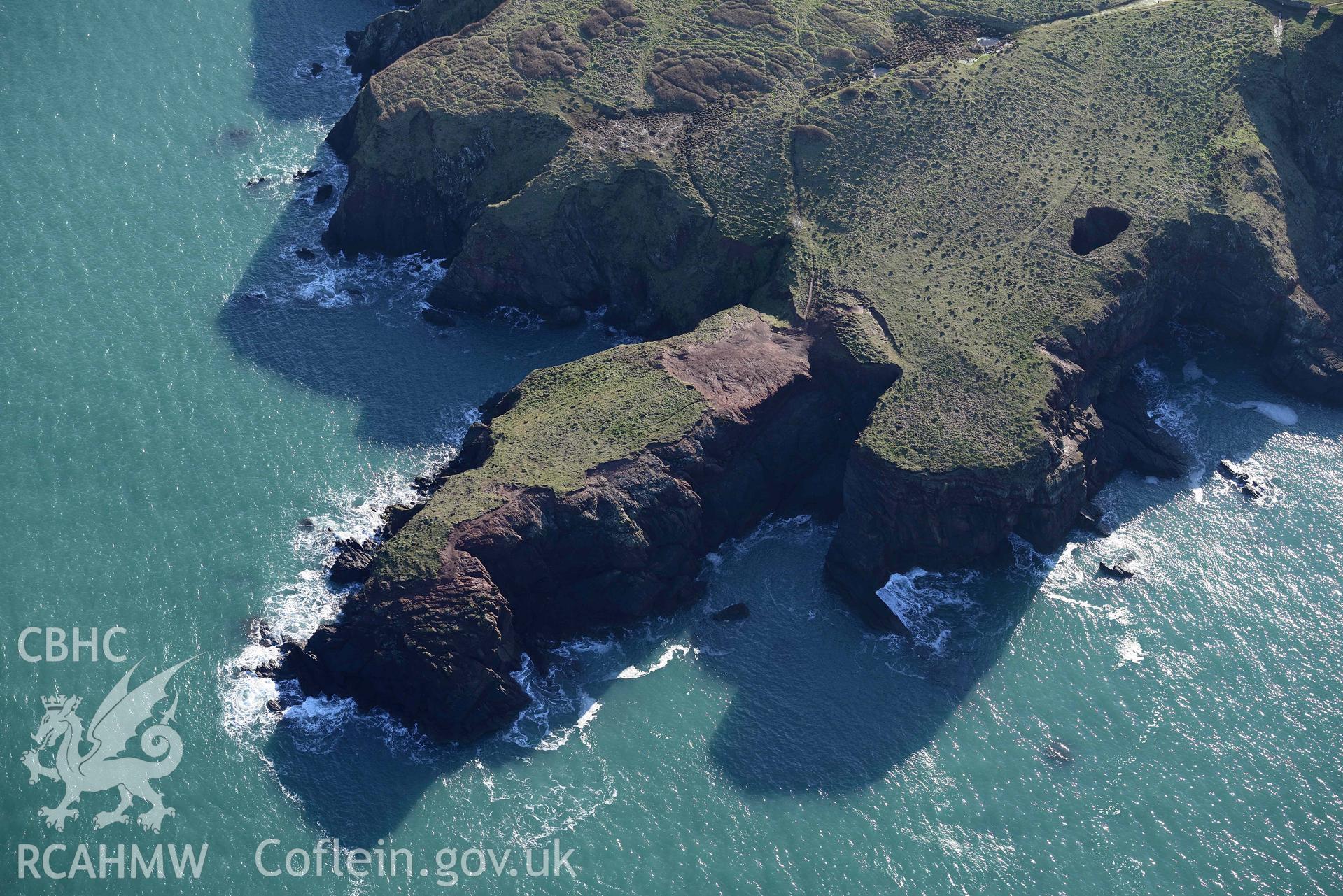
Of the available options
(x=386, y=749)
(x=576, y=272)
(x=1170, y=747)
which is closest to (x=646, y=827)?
(x=386, y=749)

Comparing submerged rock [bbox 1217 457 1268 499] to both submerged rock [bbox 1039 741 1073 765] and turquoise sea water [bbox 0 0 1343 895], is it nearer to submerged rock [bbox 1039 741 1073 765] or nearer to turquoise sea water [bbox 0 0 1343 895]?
turquoise sea water [bbox 0 0 1343 895]

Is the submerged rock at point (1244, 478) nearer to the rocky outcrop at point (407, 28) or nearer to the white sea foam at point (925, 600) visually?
the white sea foam at point (925, 600)

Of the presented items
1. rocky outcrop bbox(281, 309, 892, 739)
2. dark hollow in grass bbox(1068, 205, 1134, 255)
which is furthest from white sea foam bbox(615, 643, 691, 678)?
dark hollow in grass bbox(1068, 205, 1134, 255)

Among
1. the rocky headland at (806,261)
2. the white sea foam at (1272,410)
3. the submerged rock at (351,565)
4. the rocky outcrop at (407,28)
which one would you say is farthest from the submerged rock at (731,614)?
the rocky outcrop at (407,28)

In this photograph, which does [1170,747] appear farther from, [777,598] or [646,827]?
[646,827]

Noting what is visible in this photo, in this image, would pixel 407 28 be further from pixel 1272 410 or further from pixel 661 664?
pixel 1272 410

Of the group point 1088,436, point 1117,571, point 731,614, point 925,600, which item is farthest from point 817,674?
point 1088,436
